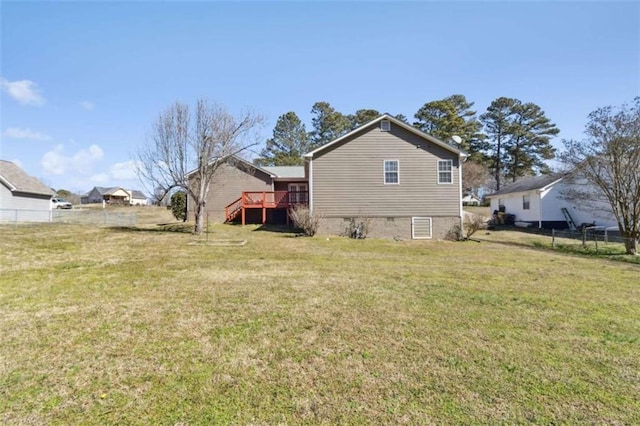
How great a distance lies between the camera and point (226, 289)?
613 cm

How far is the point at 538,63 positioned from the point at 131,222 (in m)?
25.8

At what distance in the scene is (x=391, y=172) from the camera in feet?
53.2

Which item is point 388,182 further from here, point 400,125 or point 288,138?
point 288,138

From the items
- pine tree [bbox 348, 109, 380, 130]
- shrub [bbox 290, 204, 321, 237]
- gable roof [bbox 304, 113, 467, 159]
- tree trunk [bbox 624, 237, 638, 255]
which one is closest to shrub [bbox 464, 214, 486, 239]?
gable roof [bbox 304, 113, 467, 159]

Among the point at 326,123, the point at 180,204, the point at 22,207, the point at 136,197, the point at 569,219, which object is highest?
the point at 326,123

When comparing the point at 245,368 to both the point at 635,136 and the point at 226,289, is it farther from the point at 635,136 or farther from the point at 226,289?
the point at 635,136

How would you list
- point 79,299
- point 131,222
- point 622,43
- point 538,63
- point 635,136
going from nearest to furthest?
point 79,299 < point 622,43 < point 635,136 < point 538,63 < point 131,222

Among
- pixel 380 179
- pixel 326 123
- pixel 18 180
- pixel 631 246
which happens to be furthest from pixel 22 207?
pixel 631 246

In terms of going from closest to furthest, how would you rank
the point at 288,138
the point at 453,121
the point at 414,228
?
the point at 414,228, the point at 453,121, the point at 288,138

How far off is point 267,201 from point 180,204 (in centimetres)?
713

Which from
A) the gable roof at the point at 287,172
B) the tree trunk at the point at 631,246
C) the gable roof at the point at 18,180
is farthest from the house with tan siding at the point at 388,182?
the gable roof at the point at 18,180

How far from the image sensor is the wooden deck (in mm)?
19922

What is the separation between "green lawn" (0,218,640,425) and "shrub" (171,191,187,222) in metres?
15.0

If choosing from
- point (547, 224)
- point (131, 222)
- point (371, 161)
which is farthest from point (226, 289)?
point (547, 224)
